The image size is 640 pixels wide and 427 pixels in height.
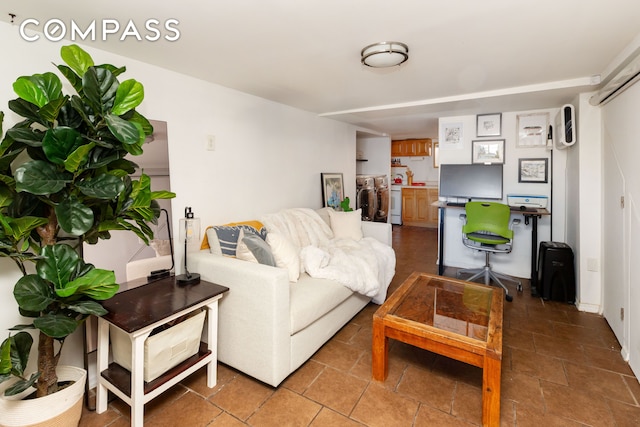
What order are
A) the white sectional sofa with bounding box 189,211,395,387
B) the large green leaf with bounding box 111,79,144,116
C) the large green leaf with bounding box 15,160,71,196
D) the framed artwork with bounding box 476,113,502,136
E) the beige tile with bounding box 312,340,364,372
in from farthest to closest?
the framed artwork with bounding box 476,113,502,136
the beige tile with bounding box 312,340,364,372
the white sectional sofa with bounding box 189,211,395,387
the large green leaf with bounding box 111,79,144,116
the large green leaf with bounding box 15,160,71,196

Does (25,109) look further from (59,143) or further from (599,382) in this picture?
(599,382)

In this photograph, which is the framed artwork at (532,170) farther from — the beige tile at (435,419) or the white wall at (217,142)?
the beige tile at (435,419)

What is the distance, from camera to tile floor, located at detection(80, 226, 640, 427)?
1654 mm

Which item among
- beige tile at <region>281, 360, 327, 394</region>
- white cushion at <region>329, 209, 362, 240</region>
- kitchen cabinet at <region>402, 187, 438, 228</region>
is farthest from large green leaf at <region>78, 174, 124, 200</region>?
kitchen cabinet at <region>402, 187, 438, 228</region>

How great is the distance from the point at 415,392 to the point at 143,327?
1.57m

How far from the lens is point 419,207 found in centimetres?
728

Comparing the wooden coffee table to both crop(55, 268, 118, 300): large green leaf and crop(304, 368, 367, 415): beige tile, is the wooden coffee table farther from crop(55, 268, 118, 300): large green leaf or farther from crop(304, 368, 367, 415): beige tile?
crop(55, 268, 118, 300): large green leaf

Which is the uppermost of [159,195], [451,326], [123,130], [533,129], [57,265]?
[533,129]

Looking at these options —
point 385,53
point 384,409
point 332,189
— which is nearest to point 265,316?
point 384,409

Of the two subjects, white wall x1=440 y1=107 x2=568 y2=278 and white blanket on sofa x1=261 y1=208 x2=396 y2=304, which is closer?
white blanket on sofa x1=261 y1=208 x2=396 y2=304

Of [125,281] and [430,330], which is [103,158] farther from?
[430,330]

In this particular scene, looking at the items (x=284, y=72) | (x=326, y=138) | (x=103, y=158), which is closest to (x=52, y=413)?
(x=103, y=158)

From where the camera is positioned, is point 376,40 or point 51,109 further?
point 376,40

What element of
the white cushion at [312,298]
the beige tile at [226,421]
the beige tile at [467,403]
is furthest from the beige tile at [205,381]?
the beige tile at [467,403]
